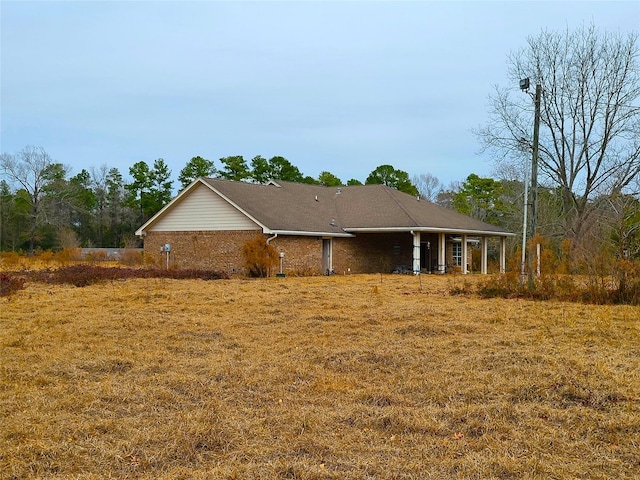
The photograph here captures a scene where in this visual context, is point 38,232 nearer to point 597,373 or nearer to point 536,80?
point 536,80

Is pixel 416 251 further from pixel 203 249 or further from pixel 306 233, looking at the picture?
pixel 203 249

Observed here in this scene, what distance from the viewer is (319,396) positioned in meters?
5.86

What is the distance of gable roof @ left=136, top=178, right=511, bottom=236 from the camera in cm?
2311

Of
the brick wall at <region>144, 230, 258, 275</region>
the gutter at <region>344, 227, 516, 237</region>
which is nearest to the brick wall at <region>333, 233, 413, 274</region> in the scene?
the gutter at <region>344, 227, 516, 237</region>

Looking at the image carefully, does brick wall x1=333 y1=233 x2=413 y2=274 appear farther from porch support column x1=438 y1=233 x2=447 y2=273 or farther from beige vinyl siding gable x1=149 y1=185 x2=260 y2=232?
beige vinyl siding gable x1=149 y1=185 x2=260 y2=232

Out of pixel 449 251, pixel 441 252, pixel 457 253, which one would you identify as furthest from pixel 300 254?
pixel 457 253

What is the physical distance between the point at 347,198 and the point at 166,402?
2458cm

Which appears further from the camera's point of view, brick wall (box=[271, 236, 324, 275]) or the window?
the window

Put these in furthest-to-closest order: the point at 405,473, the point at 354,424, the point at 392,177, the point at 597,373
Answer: the point at 392,177 → the point at 597,373 → the point at 354,424 → the point at 405,473

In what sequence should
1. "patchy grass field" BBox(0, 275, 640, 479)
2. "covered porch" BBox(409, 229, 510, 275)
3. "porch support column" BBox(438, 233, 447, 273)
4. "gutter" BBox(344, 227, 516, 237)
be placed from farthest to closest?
1. "covered porch" BBox(409, 229, 510, 275)
2. "porch support column" BBox(438, 233, 447, 273)
3. "gutter" BBox(344, 227, 516, 237)
4. "patchy grass field" BBox(0, 275, 640, 479)

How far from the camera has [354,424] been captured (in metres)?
5.06

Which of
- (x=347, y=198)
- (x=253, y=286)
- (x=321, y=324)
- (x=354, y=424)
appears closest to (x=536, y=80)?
(x=347, y=198)

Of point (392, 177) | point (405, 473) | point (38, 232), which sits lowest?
point (405, 473)

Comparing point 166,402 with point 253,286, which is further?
point 253,286
